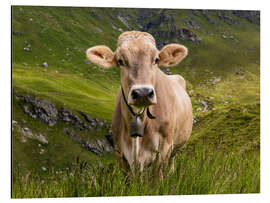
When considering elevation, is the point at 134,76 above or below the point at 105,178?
above

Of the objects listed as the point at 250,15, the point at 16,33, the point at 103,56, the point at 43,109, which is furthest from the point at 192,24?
the point at 43,109

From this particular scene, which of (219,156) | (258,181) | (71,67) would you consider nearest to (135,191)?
(219,156)

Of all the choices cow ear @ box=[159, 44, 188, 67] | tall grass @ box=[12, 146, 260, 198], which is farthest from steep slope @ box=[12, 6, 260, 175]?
cow ear @ box=[159, 44, 188, 67]

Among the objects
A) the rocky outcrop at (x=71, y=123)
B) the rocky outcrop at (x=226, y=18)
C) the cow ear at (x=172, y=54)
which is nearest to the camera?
the cow ear at (x=172, y=54)

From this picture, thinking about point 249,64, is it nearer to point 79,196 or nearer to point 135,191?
point 135,191

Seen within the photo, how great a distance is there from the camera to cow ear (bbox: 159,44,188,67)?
13.9 ft

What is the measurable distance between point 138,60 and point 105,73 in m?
3.14

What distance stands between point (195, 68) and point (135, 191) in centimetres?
370

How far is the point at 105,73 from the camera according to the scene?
6836 mm

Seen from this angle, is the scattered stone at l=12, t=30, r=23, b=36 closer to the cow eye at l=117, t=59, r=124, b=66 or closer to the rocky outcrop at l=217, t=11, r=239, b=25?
the cow eye at l=117, t=59, r=124, b=66

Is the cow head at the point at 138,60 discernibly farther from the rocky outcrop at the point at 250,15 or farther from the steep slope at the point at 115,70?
the rocky outcrop at the point at 250,15

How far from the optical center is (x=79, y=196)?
170 inches

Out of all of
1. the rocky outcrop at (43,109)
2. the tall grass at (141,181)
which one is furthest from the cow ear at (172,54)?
the rocky outcrop at (43,109)

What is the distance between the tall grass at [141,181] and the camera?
4.25m
